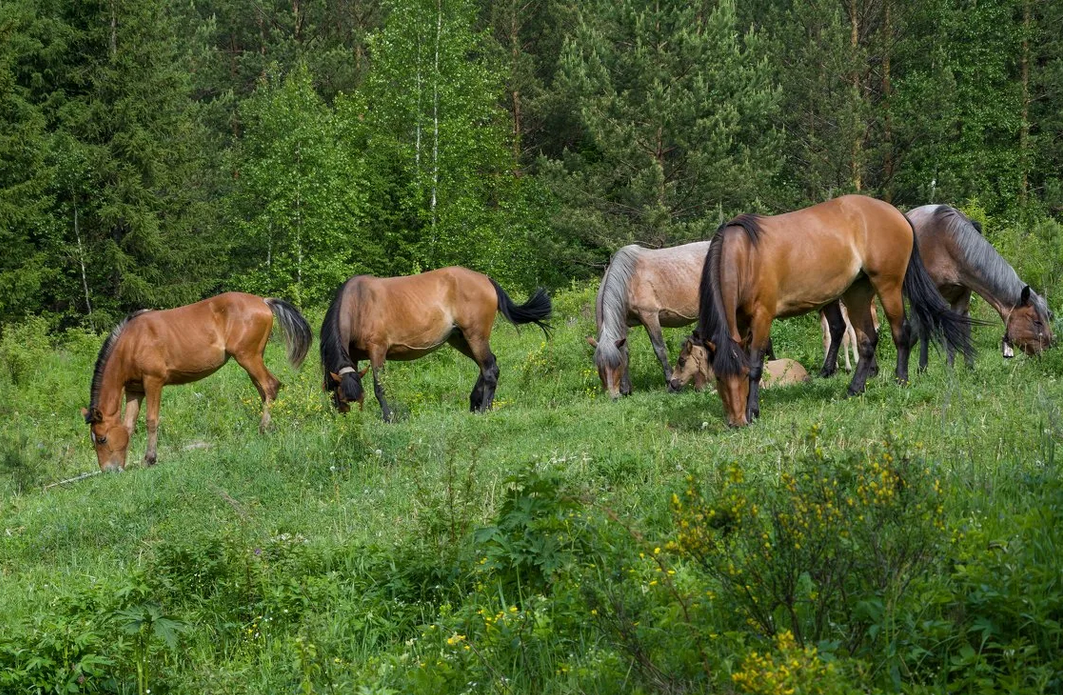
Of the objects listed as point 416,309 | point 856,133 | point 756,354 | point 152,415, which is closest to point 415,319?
point 416,309

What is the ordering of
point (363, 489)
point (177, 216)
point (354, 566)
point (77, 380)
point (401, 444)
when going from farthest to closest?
point (177, 216)
point (77, 380)
point (401, 444)
point (363, 489)
point (354, 566)

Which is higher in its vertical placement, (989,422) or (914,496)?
Result: (914,496)

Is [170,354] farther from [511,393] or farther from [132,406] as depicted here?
[511,393]

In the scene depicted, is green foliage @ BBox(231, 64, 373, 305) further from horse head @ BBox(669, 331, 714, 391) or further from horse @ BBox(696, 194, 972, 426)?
horse @ BBox(696, 194, 972, 426)

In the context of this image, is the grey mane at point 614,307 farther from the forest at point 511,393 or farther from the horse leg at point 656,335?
the forest at point 511,393

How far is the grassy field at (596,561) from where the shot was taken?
415 centimetres

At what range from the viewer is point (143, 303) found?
30703 mm

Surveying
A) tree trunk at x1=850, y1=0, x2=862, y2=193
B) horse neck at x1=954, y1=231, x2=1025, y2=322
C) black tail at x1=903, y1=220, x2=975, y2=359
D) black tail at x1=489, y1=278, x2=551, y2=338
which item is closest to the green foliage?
tree trunk at x1=850, y1=0, x2=862, y2=193

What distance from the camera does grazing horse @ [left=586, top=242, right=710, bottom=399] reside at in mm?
14359

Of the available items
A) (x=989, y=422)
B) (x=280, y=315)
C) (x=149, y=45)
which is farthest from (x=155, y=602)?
(x=149, y=45)

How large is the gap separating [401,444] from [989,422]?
5408mm

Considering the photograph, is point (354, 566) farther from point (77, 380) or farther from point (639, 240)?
point (639, 240)

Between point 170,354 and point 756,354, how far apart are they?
8414 millimetres

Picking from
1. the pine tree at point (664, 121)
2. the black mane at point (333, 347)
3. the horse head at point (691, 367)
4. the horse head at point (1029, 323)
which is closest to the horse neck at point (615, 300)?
the horse head at point (691, 367)
